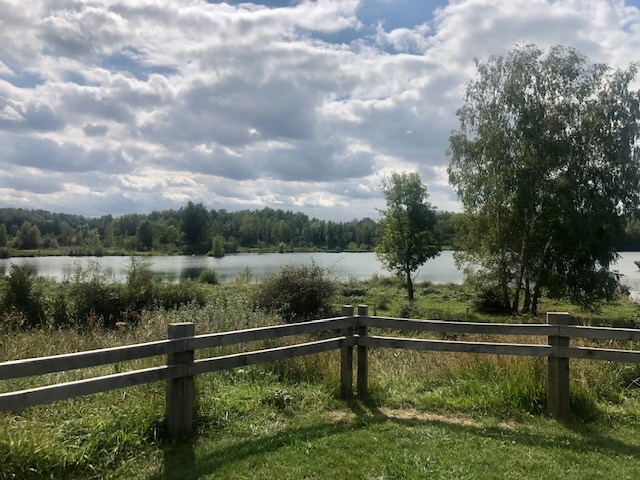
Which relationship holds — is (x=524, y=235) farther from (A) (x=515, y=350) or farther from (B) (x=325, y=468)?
(B) (x=325, y=468)

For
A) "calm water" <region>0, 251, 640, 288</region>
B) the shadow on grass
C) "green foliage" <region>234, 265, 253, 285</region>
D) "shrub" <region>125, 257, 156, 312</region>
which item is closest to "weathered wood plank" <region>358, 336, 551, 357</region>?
the shadow on grass

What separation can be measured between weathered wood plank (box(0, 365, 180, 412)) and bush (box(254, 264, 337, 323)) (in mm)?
15676

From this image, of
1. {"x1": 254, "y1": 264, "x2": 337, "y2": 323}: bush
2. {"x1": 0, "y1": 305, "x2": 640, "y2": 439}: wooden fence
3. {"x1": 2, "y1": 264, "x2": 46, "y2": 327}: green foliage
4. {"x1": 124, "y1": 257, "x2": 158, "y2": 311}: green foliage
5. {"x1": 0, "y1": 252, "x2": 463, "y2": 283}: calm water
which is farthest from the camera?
{"x1": 0, "y1": 252, "x2": 463, "y2": 283}: calm water

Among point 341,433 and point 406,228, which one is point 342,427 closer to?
point 341,433

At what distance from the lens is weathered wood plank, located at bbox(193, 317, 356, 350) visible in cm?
495

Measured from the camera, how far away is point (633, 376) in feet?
22.6

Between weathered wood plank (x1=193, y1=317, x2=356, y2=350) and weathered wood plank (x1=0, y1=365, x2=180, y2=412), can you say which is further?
weathered wood plank (x1=193, y1=317, x2=356, y2=350)

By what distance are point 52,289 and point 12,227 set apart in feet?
335

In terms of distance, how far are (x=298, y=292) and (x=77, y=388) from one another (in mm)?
16560

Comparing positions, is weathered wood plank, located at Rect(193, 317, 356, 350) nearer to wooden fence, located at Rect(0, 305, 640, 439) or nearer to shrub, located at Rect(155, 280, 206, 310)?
wooden fence, located at Rect(0, 305, 640, 439)

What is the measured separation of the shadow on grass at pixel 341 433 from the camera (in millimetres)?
4328

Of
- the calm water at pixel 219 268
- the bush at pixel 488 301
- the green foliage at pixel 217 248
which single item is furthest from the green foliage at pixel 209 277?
the green foliage at pixel 217 248

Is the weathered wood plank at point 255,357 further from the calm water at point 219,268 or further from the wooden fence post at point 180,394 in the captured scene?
the calm water at point 219,268

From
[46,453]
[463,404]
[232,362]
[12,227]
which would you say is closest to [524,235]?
[463,404]
